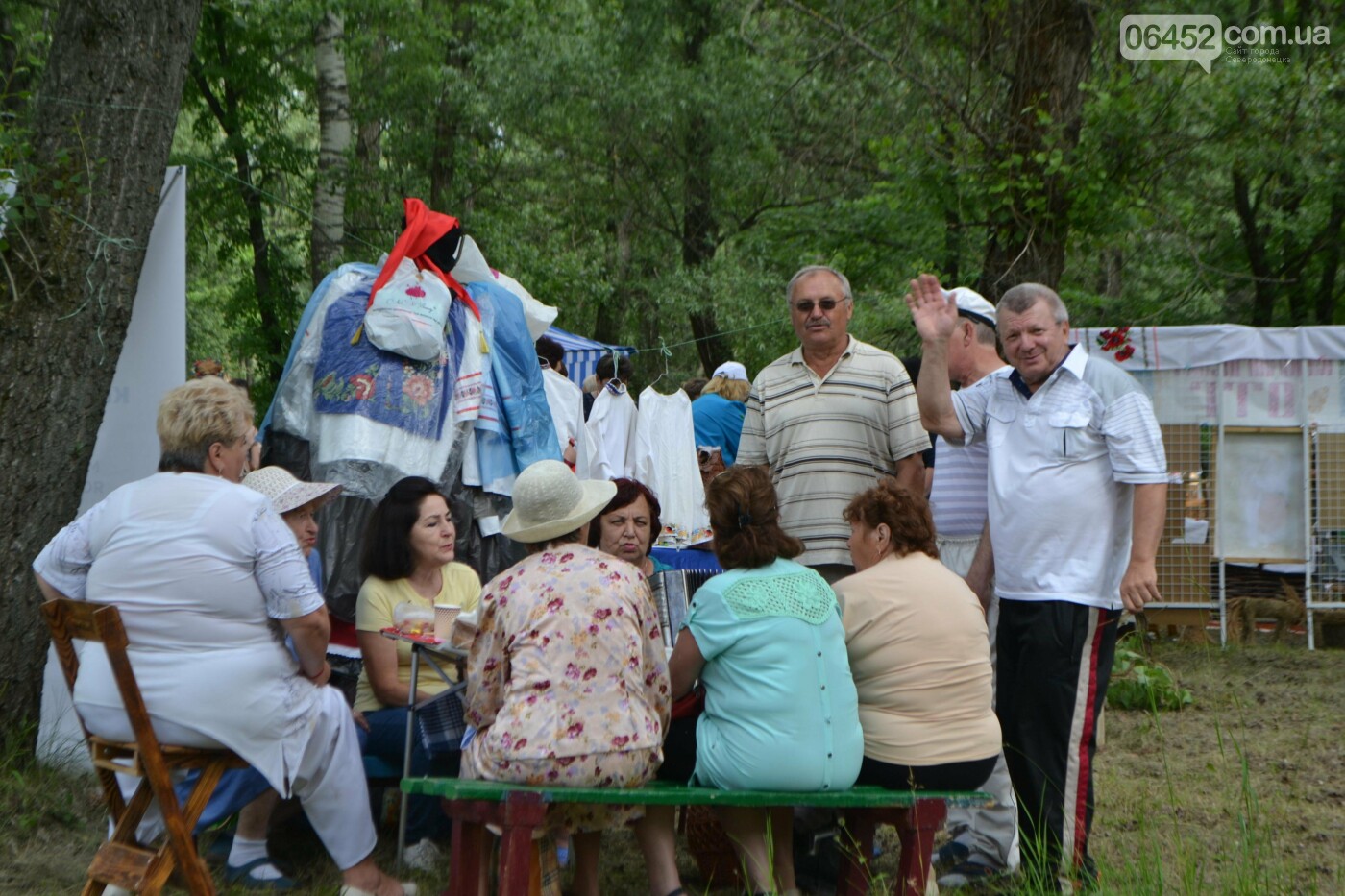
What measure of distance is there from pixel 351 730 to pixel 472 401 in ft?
5.46

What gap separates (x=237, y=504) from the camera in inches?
140

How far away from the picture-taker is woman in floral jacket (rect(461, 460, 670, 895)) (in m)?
3.38

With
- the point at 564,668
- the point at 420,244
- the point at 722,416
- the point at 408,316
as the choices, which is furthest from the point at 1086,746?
the point at 722,416

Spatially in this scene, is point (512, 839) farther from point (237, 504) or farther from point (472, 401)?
point (472, 401)

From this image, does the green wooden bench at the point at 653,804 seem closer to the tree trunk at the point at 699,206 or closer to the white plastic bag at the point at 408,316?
the white plastic bag at the point at 408,316

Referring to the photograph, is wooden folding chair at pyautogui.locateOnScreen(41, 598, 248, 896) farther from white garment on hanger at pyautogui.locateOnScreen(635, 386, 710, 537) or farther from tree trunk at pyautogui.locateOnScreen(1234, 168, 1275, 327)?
tree trunk at pyautogui.locateOnScreen(1234, 168, 1275, 327)

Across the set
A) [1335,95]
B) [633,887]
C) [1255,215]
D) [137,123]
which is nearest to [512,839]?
[633,887]

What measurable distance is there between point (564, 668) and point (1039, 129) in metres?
6.17

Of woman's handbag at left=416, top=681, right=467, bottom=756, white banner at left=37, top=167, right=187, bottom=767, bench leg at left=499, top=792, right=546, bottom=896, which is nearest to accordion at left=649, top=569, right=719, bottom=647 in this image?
woman's handbag at left=416, top=681, right=467, bottom=756

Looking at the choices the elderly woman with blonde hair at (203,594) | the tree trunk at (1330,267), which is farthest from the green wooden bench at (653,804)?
the tree trunk at (1330,267)

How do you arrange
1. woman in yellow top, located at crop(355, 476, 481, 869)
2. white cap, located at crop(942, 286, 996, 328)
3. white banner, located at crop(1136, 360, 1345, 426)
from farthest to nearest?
white banner, located at crop(1136, 360, 1345, 426) < white cap, located at crop(942, 286, 996, 328) < woman in yellow top, located at crop(355, 476, 481, 869)

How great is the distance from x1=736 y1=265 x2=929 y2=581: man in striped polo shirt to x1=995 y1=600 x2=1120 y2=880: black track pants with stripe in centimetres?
79

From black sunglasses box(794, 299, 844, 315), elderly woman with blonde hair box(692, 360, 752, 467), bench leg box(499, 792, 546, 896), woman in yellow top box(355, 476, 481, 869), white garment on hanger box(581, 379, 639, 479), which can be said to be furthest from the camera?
elderly woman with blonde hair box(692, 360, 752, 467)

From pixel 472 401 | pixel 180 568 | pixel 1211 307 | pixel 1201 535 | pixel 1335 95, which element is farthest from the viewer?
pixel 1211 307
